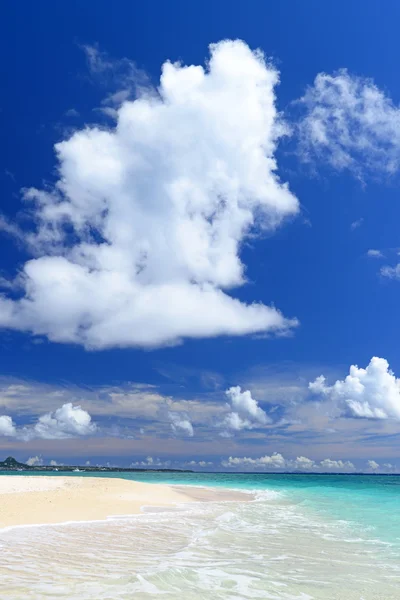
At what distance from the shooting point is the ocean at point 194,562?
11211 millimetres

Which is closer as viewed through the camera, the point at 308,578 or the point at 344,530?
the point at 308,578

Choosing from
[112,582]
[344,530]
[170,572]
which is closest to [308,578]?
[170,572]

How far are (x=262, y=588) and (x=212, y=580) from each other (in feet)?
4.70

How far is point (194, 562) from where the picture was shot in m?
14.6

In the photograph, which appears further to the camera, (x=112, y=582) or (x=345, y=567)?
(x=345, y=567)

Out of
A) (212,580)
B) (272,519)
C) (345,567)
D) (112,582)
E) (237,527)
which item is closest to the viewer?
(112,582)

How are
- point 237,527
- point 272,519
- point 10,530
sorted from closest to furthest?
point 10,530 → point 237,527 → point 272,519

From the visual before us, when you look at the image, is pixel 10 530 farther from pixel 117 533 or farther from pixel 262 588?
pixel 262 588

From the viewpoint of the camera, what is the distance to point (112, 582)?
11523 millimetres

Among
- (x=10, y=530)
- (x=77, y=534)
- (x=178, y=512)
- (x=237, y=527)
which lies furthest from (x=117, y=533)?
(x=178, y=512)

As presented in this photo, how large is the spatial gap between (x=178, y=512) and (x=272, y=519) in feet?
20.5

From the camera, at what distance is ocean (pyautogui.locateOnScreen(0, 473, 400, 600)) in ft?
36.8

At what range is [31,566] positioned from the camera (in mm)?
12844

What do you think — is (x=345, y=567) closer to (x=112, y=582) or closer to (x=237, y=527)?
(x=112, y=582)
